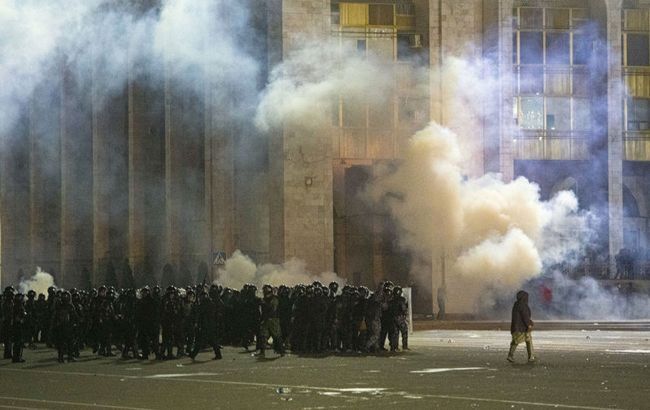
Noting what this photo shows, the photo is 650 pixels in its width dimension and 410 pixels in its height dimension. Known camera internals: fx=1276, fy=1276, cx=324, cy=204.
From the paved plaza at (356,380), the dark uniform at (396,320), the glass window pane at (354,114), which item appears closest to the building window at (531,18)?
the glass window pane at (354,114)

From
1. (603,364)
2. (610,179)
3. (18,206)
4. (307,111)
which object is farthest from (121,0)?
(603,364)

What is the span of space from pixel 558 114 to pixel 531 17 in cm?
383

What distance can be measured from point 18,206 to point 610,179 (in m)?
25.2

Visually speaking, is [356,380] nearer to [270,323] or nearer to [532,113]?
[270,323]

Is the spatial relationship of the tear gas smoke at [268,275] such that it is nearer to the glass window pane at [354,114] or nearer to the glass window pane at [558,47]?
the glass window pane at [354,114]

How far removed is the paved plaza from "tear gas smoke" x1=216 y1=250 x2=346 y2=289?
14.2 meters

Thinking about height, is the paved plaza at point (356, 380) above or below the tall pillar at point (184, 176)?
below

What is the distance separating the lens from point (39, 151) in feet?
179

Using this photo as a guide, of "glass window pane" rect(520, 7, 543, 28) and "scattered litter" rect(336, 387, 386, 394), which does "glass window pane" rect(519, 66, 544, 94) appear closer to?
"glass window pane" rect(520, 7, 543, 28)

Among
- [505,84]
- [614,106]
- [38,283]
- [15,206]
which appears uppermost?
[505,84]

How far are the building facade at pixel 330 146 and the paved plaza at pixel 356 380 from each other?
17.9 metres

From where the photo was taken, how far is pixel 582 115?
48.7m

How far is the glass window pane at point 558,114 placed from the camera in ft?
160

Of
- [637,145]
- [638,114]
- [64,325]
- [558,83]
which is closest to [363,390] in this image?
[64,325]
